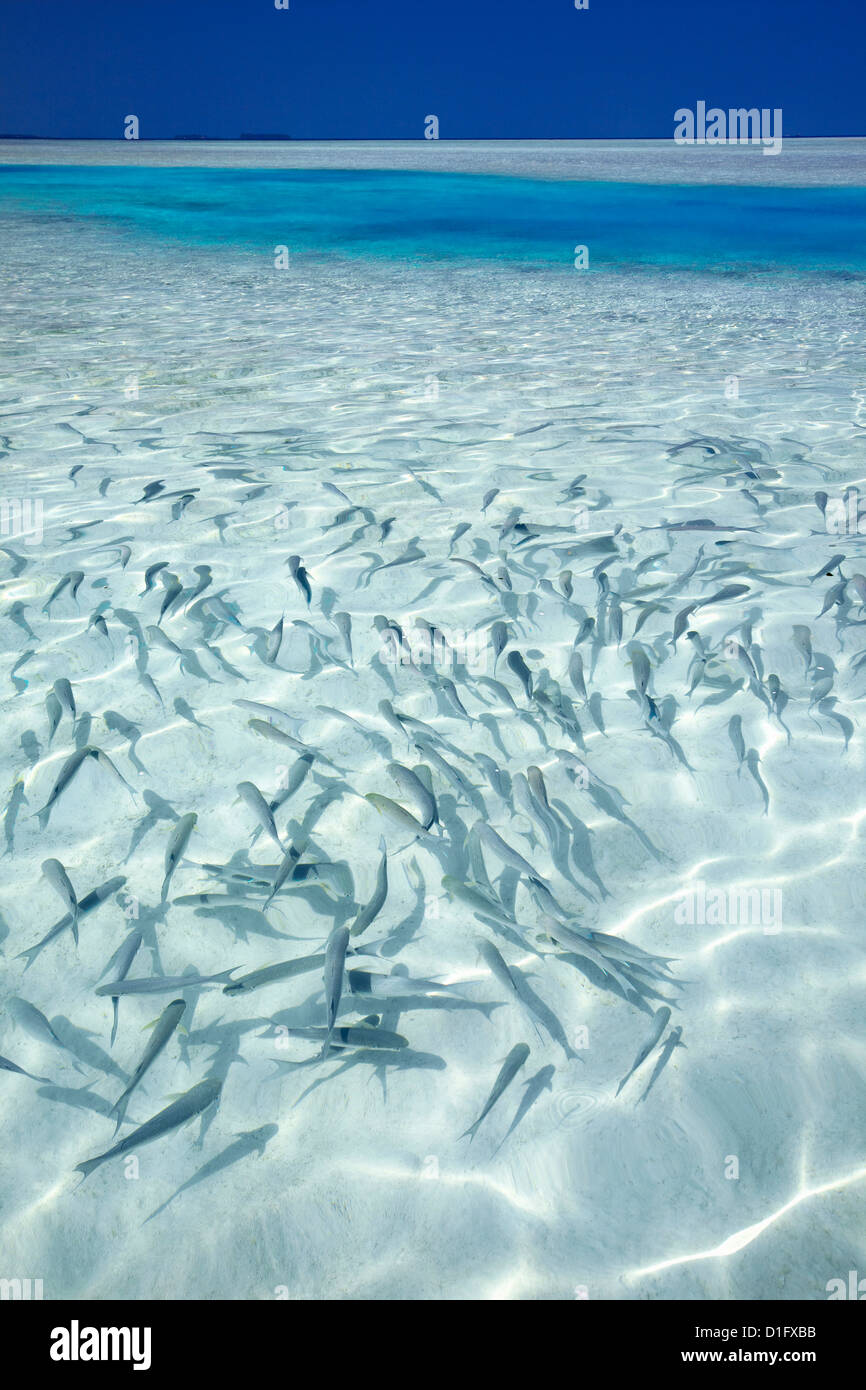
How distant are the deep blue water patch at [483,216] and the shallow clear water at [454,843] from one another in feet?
36.8

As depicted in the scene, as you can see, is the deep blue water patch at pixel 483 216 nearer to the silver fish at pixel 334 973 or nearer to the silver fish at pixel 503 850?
the silver fish at pixel 503 850

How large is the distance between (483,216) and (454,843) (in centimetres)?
2508

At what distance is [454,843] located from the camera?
242 cm

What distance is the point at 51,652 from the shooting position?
3221mm

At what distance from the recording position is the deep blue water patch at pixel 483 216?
52.6 ft

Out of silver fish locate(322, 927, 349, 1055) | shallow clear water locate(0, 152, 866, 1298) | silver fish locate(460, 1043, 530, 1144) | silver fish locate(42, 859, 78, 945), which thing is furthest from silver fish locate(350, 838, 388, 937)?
Result: silver fish locate(42, 859, 78, 945)

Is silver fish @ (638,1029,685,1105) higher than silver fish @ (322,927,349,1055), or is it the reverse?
silver fish @ (322,927,349,1055)

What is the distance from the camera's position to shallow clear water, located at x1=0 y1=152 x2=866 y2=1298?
1657 millimetres

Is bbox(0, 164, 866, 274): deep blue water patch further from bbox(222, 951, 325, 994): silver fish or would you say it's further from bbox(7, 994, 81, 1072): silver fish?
bbox(7, 994, 81, 1072): silver fish

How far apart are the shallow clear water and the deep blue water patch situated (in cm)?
1122

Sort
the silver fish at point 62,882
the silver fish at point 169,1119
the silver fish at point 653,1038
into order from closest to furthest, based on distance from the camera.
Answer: the silver fish at point 169,1119, the silver fish at point 653,1038, the silver fish at point 62,882

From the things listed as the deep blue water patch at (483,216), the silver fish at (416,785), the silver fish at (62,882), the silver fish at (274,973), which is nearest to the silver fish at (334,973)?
the silver fish at (274,973)
